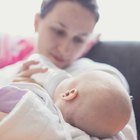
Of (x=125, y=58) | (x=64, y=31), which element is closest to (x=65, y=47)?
(x=64, y=31)

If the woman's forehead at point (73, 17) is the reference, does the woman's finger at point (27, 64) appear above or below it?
below

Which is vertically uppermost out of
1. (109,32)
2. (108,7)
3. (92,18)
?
(92,18)

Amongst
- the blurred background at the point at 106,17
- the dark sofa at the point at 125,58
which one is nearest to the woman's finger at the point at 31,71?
the dark sofa at the point at 125,58

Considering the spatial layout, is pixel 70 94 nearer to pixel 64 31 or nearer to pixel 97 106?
pixel 97 106

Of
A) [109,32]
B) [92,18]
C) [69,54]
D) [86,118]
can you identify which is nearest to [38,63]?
[69,54]

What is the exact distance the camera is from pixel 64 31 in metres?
1.25

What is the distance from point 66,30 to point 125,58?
0.34 m

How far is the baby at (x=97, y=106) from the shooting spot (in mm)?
783

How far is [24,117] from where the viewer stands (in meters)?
0.70

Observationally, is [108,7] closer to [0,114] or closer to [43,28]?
[43,28]

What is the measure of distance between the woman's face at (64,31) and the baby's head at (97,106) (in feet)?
1.42

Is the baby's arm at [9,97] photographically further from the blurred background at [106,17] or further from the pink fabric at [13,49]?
the blurred background at [106,17]

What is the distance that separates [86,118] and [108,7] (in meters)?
1.00

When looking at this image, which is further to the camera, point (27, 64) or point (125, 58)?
point (125, 58)
